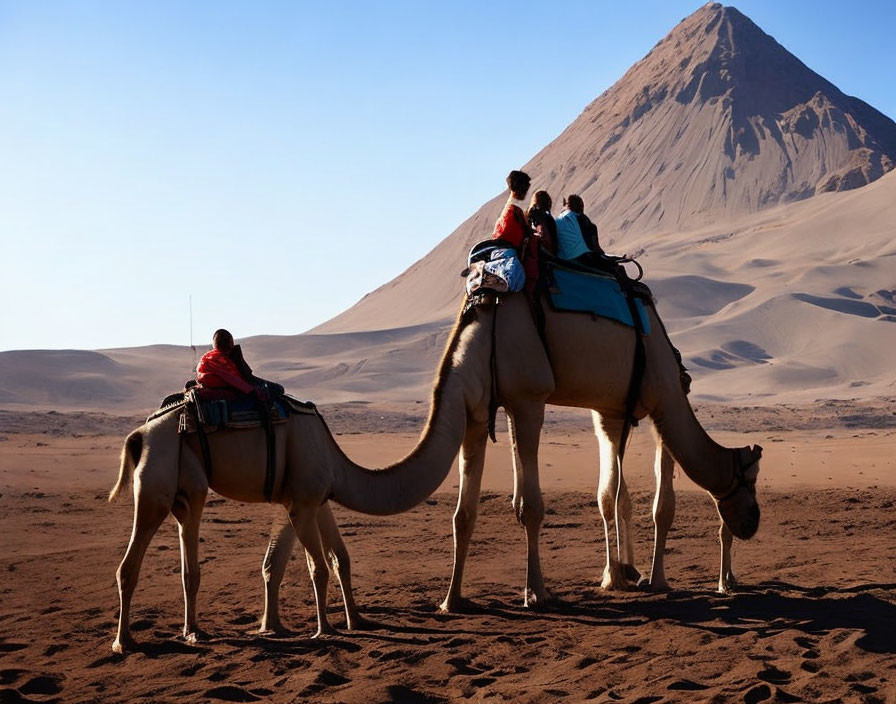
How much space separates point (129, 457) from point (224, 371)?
929 millimetres

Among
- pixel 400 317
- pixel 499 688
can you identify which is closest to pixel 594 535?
pixel 499 688

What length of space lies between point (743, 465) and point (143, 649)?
5.06m

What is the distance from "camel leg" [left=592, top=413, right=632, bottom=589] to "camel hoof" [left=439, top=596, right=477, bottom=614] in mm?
1420

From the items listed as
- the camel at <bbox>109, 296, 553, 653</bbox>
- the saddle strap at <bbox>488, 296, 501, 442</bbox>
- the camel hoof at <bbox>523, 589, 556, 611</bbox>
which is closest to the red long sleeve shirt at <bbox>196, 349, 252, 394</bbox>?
the camel at <bbox>109, 296, 553, 653</bbox>

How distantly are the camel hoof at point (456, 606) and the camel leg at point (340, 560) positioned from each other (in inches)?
26.6

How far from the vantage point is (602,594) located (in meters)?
9.84

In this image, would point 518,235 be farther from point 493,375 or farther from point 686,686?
point 686,686

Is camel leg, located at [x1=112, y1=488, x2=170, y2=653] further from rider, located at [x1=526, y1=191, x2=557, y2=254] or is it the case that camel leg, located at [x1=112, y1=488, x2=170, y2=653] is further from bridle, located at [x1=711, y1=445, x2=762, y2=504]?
bridle, located at [x1=711, y1=445, x2=762, y2=504]

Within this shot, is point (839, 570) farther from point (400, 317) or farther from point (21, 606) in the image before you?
point (400, 317)

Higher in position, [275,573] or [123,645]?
[275,573]

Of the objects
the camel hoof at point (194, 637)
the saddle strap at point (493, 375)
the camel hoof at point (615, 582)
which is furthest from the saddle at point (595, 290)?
the camel hoof at point (194, 637)

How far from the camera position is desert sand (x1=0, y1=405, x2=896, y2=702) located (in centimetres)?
692

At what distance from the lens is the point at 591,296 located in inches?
378

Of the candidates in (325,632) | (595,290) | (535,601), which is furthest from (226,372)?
(595,290)
